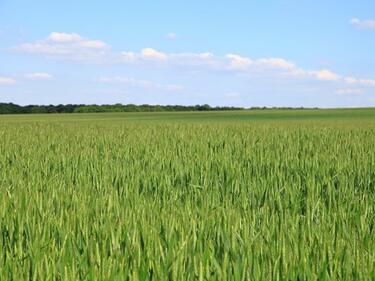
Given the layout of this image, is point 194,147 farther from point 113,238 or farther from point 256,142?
point 113,238

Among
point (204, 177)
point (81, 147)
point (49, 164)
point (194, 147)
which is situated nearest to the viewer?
point (204, 177)

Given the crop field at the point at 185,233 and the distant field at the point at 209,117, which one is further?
the distant field at the point at 209,117

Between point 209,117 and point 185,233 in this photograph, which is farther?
point 209,117

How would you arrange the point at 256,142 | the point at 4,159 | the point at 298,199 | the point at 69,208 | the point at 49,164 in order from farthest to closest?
the point at 256,142 → the point at 4,159 → the point at 49,164 → the point at 298,199 → the point at 69,208

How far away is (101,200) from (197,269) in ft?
5.59

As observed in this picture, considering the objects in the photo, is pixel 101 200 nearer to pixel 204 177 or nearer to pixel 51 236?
pixel 51 236

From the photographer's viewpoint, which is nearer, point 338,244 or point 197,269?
point 197,269

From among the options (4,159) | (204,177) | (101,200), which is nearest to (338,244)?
(101,200)

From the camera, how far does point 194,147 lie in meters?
8.59

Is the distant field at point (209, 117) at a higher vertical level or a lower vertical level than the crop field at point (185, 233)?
lower

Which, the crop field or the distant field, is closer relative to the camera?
the crop field

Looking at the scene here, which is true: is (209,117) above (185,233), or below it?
below

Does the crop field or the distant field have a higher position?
the crop field

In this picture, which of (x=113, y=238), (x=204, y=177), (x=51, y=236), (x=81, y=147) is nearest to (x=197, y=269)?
(x=113, y=238)
